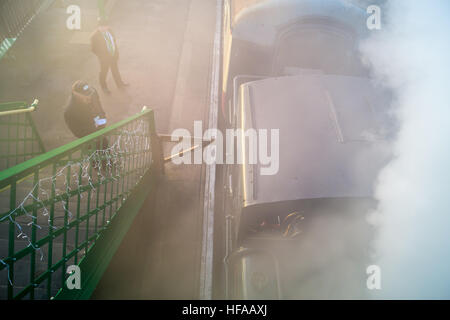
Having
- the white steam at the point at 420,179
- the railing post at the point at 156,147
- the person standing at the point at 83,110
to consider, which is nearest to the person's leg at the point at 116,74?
the person standing at the point at 83,110

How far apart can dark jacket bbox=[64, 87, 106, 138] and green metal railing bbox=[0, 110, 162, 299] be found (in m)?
0.65

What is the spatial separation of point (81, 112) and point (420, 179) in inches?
163

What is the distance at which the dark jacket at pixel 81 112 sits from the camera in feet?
Result: 11.7

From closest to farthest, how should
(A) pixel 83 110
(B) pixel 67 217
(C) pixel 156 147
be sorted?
(B) pixel 67 217 → (A) pixel 83 110 → (C) pixel 156 147

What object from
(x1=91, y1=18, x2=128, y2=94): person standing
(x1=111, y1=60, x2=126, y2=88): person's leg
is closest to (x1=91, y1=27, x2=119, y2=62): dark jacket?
(x1=91, y1=18, x2=128, y2=94): person standing

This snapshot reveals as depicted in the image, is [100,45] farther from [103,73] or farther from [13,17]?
[13,17]

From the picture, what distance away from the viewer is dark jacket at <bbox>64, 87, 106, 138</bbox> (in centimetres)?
356

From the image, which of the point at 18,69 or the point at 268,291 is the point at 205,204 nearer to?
A: the point at 268,291

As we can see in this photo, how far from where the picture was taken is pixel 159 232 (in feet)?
13.7

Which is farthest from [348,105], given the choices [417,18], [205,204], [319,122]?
[205,204]

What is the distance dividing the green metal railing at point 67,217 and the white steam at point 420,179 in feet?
8.66

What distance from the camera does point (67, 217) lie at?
6.63 feet

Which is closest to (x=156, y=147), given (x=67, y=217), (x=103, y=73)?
(x=67, y=217)

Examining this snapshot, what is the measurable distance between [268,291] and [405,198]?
4.99ft
